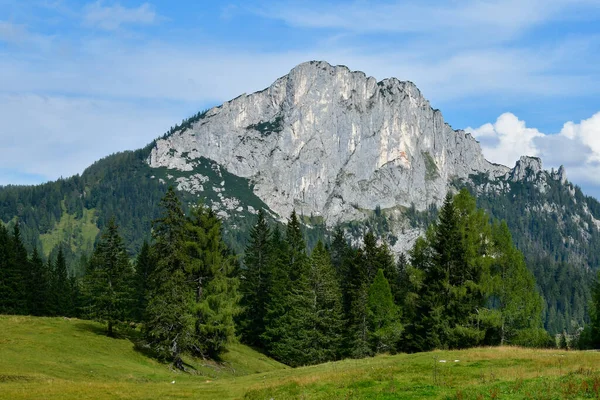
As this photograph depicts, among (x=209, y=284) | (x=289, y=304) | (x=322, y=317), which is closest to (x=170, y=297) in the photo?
(x=209, y=284)

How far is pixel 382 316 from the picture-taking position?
61219mm


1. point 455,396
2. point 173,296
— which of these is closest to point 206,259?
point 173,296

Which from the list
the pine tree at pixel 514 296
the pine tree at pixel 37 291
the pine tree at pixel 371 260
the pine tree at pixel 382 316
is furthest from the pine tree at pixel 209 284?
the pine tree at pixel 37 291

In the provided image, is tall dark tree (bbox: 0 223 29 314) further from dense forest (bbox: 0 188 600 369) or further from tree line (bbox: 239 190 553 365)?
tree line (bbox: 239 190 553 365)

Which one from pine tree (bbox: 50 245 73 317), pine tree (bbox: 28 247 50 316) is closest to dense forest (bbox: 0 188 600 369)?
pine tree (bbox: 28 247 50 316)

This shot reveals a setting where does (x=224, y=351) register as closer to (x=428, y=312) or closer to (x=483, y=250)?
(x=428, y=312)

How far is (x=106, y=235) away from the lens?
6062 cm

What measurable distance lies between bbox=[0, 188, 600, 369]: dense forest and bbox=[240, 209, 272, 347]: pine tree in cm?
16

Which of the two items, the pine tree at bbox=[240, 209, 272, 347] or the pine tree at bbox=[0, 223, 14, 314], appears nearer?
the pine tree at bbox=[0, 223, 14, 314]

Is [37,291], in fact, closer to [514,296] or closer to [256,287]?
[256,287]

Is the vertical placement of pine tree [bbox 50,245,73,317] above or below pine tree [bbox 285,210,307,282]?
below

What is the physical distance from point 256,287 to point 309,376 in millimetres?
48279

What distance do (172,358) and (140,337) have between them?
6780mm

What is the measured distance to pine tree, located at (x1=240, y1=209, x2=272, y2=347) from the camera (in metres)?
77.9
